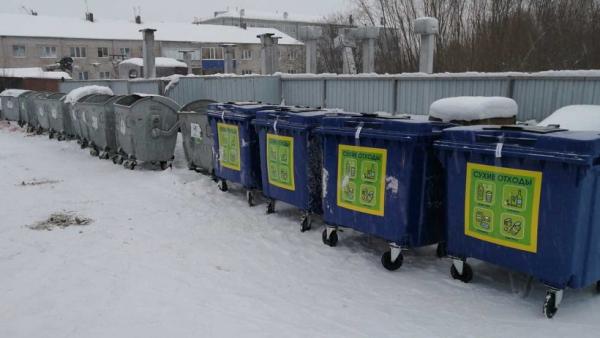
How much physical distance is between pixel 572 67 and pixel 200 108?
14.3 metres

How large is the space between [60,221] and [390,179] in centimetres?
437

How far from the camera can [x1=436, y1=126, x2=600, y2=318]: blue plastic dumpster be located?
11.6 ft

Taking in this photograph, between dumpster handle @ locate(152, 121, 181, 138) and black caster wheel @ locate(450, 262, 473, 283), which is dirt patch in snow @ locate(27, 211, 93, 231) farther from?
black caster wheel @ locate(450, 262, 473, 283)

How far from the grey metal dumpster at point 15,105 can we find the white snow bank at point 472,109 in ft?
55.2

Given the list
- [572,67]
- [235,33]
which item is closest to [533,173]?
[572,67]

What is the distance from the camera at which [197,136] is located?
29.0 ft

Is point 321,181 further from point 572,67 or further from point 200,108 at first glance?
point 572,67

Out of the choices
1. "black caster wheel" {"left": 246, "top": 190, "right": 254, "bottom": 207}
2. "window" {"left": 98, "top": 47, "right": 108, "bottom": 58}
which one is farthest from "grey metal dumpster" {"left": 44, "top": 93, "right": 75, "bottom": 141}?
"window" {"left": 98, "top": 47, "right": 108, "bottom": 58}

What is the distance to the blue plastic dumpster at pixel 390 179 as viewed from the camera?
4.56m

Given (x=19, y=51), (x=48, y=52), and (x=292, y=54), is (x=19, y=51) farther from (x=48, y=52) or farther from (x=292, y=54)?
(x=292, y=54)

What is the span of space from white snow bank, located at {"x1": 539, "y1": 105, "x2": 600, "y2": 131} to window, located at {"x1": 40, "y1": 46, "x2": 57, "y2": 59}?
162 ft

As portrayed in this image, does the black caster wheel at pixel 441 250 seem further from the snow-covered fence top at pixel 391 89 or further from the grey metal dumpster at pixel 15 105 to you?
the grey metal dumpster at pixel 15 105

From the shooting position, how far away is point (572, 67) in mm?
17641

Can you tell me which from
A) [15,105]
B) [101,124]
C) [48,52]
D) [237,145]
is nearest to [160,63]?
[48,52]
